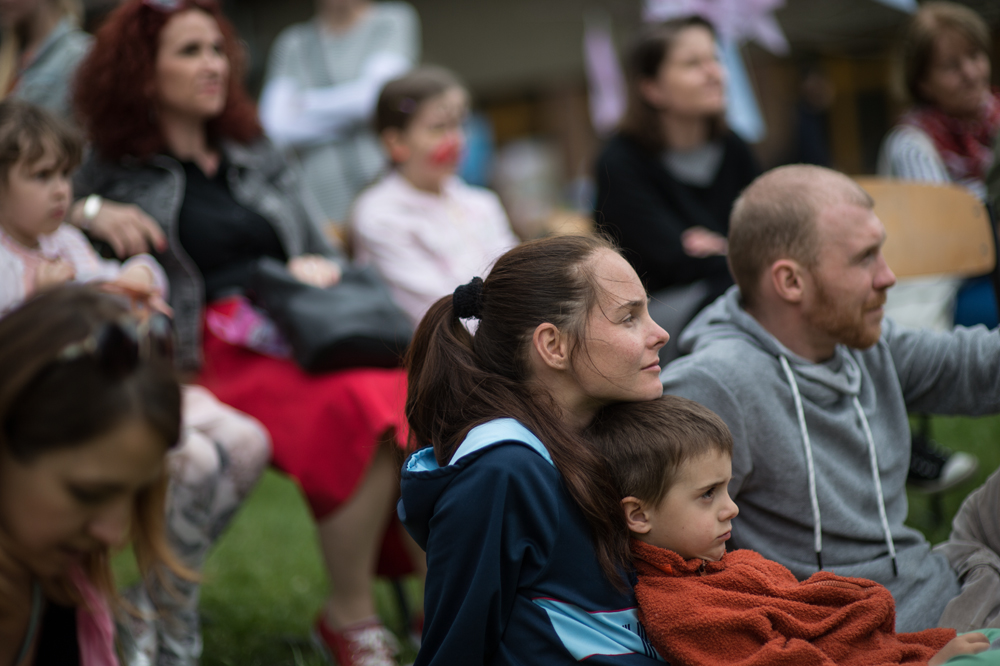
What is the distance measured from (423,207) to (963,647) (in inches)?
99.3

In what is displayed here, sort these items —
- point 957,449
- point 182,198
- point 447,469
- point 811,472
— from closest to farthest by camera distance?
1. point 447,469
2. point 811,472
3. point 182,198
4. point 957,449

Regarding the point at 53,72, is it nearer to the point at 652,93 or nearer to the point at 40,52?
the point at 40,52

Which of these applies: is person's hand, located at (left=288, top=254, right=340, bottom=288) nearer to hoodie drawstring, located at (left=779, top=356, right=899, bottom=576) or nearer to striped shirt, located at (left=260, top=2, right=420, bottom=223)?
striped shirt, located at (left=260, top=2, right=420, bottom=223)

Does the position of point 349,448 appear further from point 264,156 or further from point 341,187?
point 341,187

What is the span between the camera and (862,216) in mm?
2047

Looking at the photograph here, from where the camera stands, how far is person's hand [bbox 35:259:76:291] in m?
2.39

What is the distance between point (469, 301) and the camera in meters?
1.86

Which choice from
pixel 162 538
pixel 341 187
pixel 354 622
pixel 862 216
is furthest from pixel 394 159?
pixel 162 538

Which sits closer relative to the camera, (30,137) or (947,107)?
(30,137)

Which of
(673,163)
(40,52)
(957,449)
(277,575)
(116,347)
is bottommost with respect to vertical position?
(277,575)

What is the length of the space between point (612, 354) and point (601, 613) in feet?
1.57

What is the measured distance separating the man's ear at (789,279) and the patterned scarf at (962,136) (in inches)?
87.8

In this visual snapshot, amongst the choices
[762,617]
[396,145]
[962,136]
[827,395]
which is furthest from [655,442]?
[962,136]

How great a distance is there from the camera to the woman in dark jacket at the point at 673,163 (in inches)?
130
